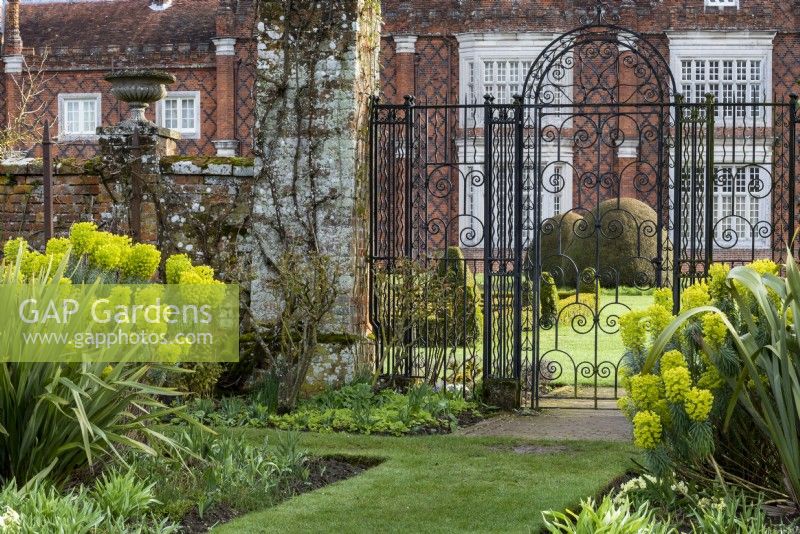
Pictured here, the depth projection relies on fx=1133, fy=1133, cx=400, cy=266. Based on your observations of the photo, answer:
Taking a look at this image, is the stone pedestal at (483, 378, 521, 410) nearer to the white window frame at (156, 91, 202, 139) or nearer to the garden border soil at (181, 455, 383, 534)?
the garden border soil at (181, 455, 383, 534)

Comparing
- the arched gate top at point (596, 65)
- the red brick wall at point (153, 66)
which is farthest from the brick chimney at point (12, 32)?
the arched gate top at point (596, 65)

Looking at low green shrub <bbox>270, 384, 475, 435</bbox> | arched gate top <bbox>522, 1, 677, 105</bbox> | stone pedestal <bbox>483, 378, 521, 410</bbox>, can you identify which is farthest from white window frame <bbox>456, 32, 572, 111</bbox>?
low green shrub <bbox>270, 384, 475, 435</bbox>

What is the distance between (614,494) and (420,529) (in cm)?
121

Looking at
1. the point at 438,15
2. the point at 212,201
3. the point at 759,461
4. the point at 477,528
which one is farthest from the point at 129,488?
the point at 438,15

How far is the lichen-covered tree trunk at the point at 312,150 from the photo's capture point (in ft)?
28.9

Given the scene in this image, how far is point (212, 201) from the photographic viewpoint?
368 inches

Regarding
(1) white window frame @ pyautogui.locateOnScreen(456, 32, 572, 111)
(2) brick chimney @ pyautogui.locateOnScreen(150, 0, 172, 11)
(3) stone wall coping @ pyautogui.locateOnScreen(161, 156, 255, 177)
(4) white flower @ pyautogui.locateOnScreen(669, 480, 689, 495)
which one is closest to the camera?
(4) white flower @ pyautogui.locateOnScreen(669, 480, 689, 495)

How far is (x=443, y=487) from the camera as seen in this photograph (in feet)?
19.8

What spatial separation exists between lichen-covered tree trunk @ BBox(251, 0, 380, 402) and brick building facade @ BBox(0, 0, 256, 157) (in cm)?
1961

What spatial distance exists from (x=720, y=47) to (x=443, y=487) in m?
24.2

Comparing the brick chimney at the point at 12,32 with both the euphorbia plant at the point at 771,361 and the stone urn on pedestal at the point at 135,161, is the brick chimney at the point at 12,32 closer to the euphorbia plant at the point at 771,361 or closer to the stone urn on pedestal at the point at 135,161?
the stone urn on pedestal at the point at 135,161

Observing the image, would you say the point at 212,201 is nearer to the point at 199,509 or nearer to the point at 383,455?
the point at 383,455

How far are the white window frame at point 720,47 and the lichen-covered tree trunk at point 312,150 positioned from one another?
20498 millimetres

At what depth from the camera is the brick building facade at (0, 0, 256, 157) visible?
2884 centimetres
